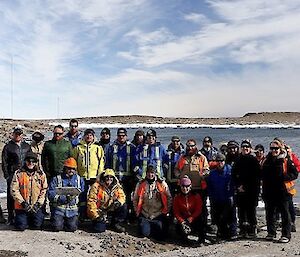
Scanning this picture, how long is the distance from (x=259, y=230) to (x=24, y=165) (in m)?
4.98

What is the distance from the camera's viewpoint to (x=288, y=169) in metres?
8.90

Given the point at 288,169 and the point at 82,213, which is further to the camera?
the point at 82,213

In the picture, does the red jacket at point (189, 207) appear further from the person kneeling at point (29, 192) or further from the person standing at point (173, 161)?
the person kneeling at point (29, 192)

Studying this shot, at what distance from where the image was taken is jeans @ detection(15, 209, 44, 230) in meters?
9.69

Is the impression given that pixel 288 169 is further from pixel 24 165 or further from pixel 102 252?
pixel 24 165

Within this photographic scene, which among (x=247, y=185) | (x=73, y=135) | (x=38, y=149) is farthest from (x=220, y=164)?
(x=38, y=149)

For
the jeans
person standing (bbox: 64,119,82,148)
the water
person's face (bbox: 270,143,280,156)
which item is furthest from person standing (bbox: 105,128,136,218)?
the water

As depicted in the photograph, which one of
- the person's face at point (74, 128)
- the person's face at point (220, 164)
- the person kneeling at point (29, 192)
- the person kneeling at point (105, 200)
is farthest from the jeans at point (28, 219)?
the person's face at point (220, 164)

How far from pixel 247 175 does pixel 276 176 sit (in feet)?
2.12

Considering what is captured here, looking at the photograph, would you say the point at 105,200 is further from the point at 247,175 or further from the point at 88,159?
the point at 247,175

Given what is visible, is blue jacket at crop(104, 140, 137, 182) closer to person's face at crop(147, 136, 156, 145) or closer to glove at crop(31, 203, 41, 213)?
person's face at crop(147, 136, 156, 145)

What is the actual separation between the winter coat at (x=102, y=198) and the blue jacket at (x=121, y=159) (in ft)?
1.39

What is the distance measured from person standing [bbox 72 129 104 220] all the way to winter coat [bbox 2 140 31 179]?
42.0 inches

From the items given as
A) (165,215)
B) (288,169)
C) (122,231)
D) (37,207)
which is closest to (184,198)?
(165,215)
